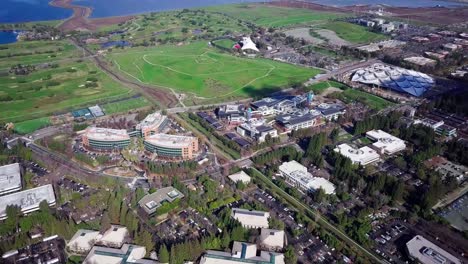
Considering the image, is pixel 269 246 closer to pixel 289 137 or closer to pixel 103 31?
pixel 289 137

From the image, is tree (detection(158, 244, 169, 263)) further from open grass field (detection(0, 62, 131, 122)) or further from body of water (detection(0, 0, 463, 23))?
body of water (detection(0, 0, 463, 23))

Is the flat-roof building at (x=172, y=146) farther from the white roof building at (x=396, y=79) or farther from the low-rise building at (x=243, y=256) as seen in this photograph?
the white roof building at (x=396, y=79)

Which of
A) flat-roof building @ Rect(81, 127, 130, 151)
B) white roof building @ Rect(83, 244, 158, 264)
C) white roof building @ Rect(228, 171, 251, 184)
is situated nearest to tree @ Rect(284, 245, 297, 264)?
white roof building @ Rect(83, 244, 158, 264)

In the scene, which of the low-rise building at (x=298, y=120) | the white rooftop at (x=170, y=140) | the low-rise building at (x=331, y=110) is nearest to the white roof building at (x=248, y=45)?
the low-rise building at (x=331, y=110)

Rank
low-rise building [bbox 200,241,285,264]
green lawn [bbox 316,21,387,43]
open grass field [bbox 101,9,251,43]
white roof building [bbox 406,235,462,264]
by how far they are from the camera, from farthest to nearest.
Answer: open grass field [bbox 101,9,251,43] → green lawn [bbox 316,21,387,43] → white roof building [bbox 406,235,462,264] → low-rise building [bbox 200,241,285,264]

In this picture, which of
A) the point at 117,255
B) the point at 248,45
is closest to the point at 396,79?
the point at 248,45
